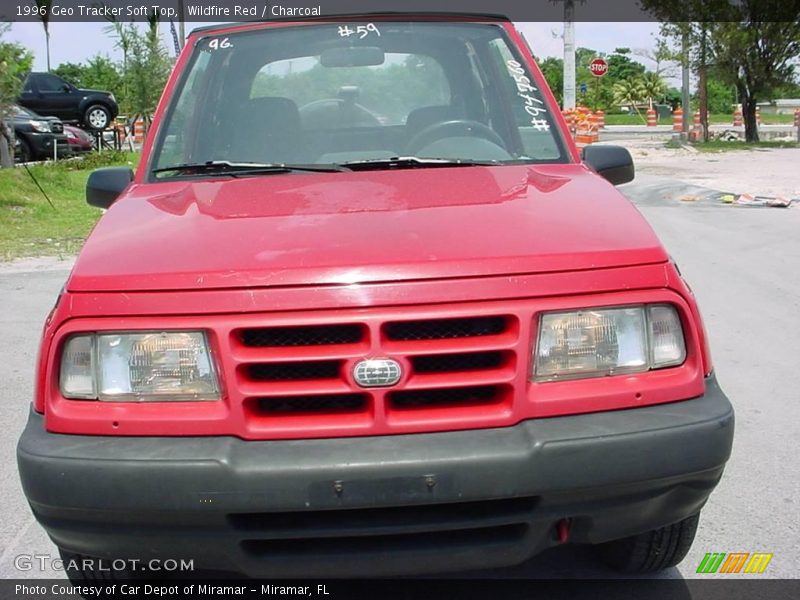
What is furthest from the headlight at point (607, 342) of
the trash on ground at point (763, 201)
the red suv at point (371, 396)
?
the trash on ground at point (763, 201)

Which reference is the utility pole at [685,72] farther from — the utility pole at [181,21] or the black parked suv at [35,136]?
the black parked suv at [35,136]

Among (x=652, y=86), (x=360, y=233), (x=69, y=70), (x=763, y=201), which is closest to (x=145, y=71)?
(x=763, y=201)

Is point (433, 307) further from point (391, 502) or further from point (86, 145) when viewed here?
point (86, 145)

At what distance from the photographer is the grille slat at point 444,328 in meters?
2.37

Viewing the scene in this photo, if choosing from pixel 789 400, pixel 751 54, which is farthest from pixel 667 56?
pixel 789 400

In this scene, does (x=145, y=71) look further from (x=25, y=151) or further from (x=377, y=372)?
(x=377, y=372)

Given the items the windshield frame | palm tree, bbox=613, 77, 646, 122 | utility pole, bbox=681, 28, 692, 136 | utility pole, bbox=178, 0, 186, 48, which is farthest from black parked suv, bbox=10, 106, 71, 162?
palm tree, bbox=613, 77, 646, 122

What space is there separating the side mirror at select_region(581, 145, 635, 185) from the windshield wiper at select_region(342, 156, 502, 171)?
492 mm

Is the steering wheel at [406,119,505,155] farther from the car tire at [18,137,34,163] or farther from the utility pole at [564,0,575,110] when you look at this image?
the utility pole at [564,0,575,110]

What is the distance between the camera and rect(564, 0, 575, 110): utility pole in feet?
76.6

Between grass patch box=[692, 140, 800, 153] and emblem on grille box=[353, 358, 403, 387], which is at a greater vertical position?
emblem on grille box=[353, 358, 403, 387]

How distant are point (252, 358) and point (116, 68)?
2835cm

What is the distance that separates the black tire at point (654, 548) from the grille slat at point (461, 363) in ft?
2.69

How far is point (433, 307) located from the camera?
234 cm
